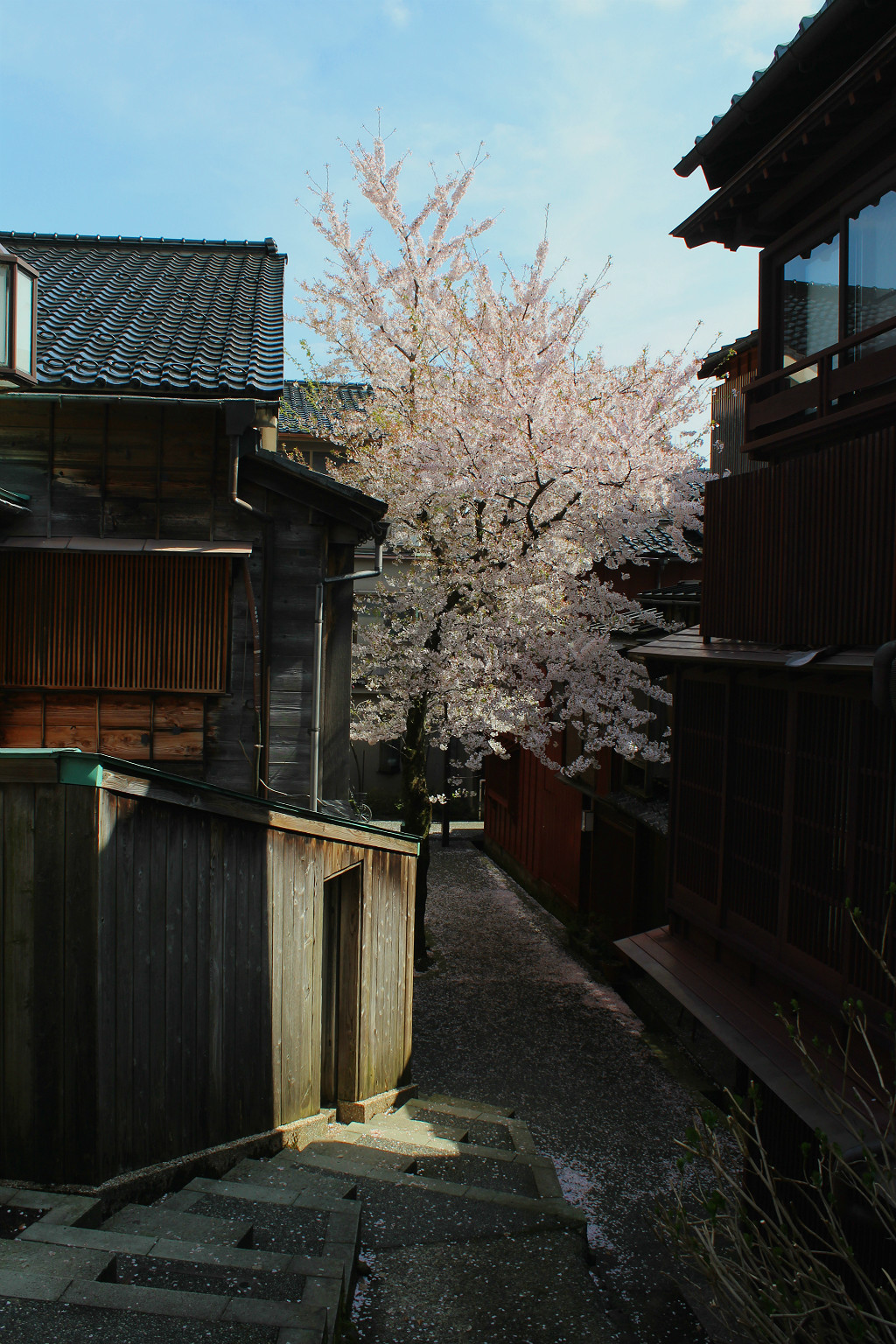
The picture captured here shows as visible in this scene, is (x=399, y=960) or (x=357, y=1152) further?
(x=399, y=960)

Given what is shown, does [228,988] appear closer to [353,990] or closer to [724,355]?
[353,990]

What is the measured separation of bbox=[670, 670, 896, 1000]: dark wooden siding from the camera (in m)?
6.66

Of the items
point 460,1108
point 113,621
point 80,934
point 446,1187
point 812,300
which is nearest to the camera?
point 80,934

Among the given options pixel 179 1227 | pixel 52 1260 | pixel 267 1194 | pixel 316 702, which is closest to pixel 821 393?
pixel 316 702

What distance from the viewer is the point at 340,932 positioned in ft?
29.8

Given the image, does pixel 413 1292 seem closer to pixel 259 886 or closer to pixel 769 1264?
pixel 769 1264

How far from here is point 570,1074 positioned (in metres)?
11.9

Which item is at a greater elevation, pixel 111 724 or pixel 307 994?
pixel 111 724

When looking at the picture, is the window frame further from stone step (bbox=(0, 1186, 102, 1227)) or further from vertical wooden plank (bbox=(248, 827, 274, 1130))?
stone step (bbox=(0, 1186, 102, 1227))

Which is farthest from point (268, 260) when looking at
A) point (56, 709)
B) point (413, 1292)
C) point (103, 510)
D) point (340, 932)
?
point (413, 1292)

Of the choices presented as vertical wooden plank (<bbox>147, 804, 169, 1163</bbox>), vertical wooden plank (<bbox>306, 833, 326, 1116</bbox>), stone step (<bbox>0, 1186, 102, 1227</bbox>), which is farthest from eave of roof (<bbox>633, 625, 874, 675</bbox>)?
stone step (<bbox>0, 1186, 102, 1227</bbox>)

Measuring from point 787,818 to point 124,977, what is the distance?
579cm

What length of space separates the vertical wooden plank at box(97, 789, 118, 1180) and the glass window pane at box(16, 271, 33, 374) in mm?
4623

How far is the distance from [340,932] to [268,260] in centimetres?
1140
